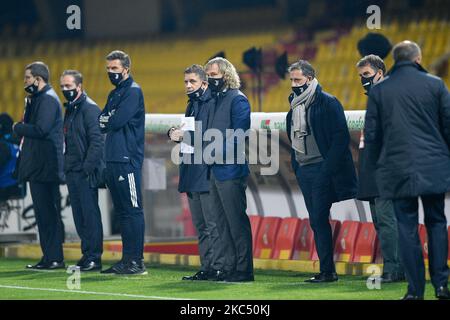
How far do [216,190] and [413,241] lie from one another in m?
2.56

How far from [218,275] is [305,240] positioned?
82.0 inches

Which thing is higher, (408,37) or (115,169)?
(408,37)

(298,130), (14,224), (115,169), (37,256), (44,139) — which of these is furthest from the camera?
(14,224)

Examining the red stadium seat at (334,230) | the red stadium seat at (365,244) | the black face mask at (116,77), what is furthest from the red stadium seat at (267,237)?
the black face mask at (116,77)

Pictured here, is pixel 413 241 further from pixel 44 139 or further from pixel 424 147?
pixel 44 139

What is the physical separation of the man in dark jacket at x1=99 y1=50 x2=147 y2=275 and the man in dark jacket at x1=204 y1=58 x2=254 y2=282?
38.0 inches

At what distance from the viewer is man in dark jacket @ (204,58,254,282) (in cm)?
1099

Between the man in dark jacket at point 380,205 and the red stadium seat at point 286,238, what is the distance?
2.21 meters

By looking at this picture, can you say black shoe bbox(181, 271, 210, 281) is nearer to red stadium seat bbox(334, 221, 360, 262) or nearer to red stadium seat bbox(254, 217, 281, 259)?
red stadium seat bbox(334, 221, 360, 262)

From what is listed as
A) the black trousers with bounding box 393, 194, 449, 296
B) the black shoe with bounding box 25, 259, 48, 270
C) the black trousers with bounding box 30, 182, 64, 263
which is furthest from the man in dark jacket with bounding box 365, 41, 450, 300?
the black shoe with bounding box 25, 259, 48, 270

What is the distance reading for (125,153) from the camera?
11.8 m

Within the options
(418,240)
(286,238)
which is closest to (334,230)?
(286,238)

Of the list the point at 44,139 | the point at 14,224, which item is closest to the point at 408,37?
the point at 14,224
